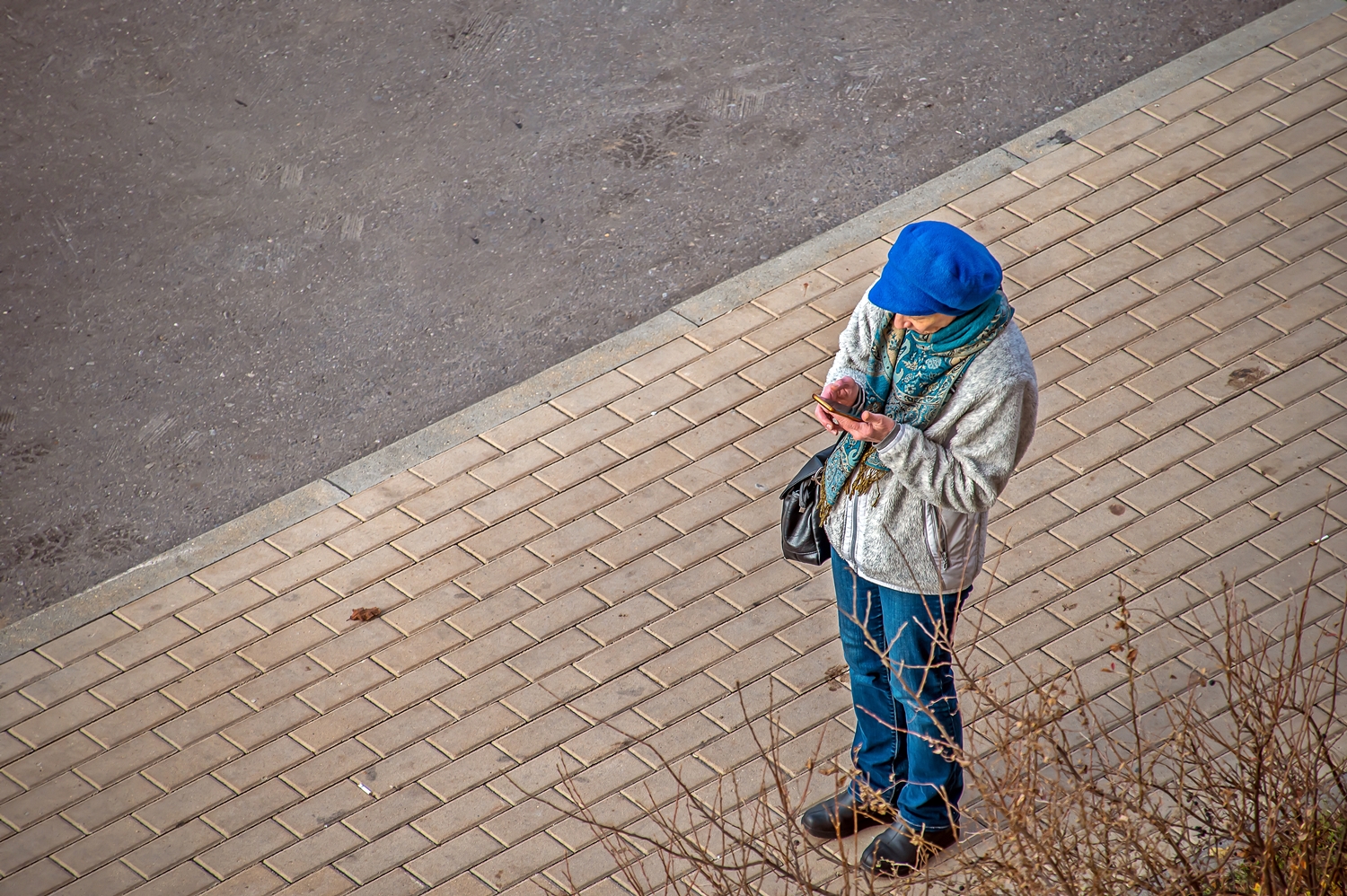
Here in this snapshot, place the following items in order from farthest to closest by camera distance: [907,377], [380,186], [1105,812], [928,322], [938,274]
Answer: [380,186], [907,377], [928,322], [938,274], [1105,812]

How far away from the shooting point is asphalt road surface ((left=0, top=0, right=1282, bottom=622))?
558cm

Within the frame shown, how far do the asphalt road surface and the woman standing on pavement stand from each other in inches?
95.4

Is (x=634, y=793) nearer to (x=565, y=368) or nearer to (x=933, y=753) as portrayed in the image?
(x=933, y=753)

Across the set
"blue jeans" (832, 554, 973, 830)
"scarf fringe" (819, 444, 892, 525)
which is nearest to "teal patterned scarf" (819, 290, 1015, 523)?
"scarf fringe" (819, 444, 892, 525)

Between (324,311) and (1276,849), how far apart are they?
14.7 ft

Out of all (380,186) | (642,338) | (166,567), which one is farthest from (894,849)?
(380,186)

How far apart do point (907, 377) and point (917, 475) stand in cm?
25

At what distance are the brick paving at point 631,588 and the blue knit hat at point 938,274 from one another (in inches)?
63.1

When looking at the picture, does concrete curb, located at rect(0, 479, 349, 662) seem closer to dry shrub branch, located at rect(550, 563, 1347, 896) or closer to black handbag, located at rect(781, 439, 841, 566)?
dry shrub branch, located at rect(550, 563, 1347, 896)

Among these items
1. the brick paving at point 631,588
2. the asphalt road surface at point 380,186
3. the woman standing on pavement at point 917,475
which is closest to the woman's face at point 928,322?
the woman standing on pavement at point 917,475

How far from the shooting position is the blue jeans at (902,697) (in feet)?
11.5

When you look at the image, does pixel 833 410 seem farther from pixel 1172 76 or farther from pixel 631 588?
pixel 1172 76

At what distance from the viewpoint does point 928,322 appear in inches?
127

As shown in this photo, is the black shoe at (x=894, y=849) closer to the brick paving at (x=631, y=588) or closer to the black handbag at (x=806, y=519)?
the brick paving at (x=631, y=588)
